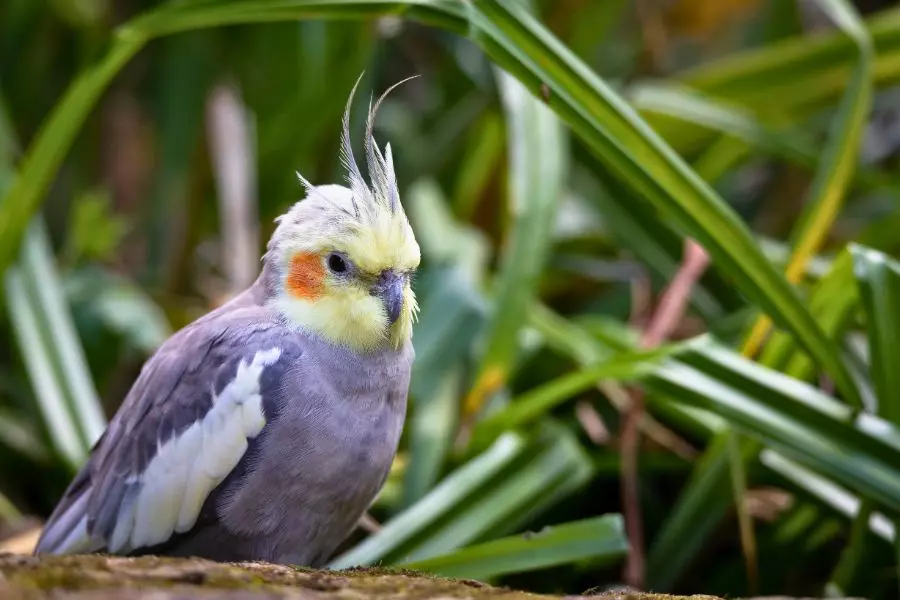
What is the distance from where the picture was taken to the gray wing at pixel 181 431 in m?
1.08

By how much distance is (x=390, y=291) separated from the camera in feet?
3.50

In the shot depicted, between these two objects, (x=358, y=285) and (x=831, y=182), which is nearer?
(x=358, y=285)

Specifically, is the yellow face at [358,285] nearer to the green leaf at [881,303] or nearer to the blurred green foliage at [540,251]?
the blurred green foliage at [540,251]

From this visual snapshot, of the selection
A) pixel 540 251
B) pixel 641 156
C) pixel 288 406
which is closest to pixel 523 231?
pixel 540 251

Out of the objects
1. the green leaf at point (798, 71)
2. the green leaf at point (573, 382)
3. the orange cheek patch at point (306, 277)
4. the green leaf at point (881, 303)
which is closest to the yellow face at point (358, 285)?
the orange cheek patch at point (306, 277)

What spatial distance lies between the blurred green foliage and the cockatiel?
208mm

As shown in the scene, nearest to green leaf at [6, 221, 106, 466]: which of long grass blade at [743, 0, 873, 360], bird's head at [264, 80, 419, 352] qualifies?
bird's head at [264, 80, 419, 352]

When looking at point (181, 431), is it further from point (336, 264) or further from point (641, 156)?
point (641, 156)

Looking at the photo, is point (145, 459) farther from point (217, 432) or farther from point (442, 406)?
point (442, 406)

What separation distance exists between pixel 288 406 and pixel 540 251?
64 cm

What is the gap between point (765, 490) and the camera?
5.56 feet

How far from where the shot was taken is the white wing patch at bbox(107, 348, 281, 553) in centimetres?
107

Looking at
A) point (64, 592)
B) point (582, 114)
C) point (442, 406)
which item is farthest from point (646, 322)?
point (64, 592)

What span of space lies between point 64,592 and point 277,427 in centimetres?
42
